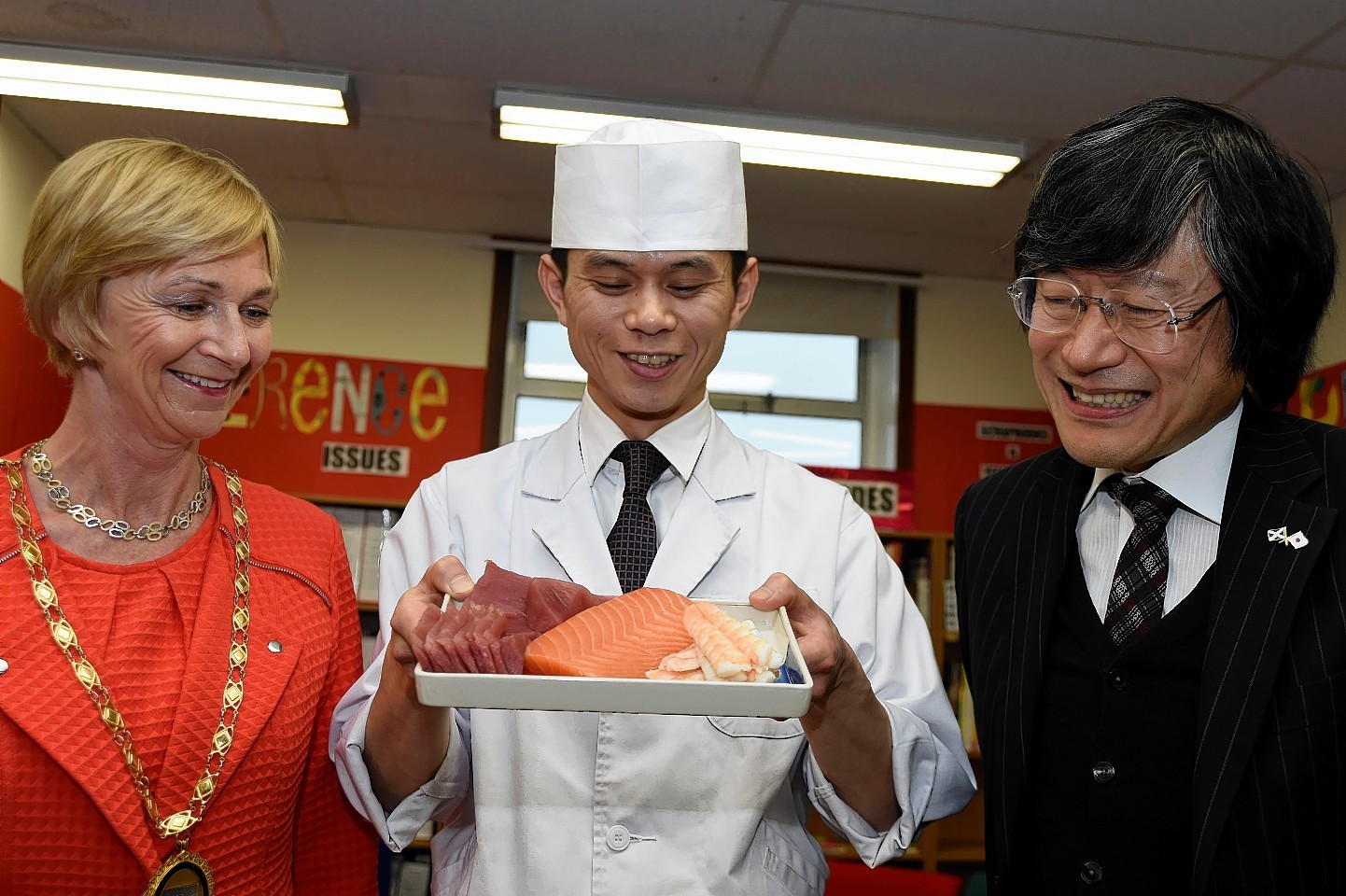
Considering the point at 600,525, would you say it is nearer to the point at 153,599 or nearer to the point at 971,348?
the point at 153,599

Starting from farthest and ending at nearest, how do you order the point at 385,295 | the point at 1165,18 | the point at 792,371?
the point at 792,371
the point at 385,295
the point at 1165,18

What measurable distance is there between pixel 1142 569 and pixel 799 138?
120 inches

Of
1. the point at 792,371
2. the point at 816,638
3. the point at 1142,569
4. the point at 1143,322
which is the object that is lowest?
the point at 816,638

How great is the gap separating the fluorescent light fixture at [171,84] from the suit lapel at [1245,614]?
350 cm

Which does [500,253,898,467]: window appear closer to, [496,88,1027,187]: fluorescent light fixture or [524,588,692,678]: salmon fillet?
[496,88,1027,187]: fluorescent light fixture

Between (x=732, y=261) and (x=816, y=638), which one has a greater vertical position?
(x=732, y=261)

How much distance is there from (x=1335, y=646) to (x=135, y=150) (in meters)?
1.93

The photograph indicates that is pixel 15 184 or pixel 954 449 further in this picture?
pixel 954 449

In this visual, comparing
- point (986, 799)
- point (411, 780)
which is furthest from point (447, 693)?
point (986, 799)

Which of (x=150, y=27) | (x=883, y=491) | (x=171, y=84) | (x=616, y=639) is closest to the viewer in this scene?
(x=616, y=639)

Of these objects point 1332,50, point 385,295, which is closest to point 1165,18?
point 1332,50

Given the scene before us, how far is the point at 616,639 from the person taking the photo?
56.8 inches

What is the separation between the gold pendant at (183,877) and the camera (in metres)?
1.56

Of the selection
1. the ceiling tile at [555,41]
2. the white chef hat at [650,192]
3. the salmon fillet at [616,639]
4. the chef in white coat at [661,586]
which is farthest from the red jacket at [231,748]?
the ceiling tile at [555,41]
